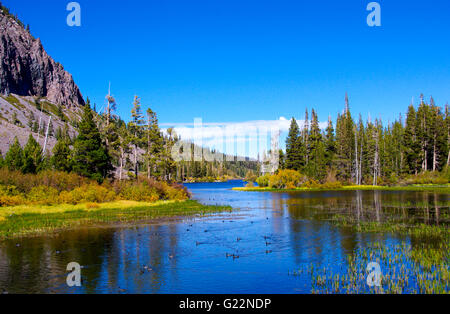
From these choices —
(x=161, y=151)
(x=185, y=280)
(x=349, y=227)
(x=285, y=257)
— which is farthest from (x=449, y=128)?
(x=185, y=280)

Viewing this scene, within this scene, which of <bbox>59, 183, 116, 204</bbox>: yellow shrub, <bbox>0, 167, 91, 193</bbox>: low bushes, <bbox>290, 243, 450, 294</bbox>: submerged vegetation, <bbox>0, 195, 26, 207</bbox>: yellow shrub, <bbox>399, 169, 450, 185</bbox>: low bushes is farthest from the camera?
<bbox>399, 169, 450, 185</bbox>: low bushes

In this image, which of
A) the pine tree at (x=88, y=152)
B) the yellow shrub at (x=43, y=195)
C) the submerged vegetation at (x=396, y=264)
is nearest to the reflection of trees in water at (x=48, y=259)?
the submerged vegetation at (x=396, y=264)

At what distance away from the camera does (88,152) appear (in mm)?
55312

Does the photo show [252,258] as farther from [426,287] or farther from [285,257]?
[426,287]

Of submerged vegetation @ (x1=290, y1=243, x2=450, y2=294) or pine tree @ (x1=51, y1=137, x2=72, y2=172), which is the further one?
pine tree @ (x1=51, y1=137, x2=72, y2=172)

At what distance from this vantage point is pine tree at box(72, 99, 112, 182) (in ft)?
178

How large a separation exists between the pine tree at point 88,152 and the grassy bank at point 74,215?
9.90 metres

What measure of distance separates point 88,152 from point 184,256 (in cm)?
3902

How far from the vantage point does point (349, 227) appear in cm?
3020

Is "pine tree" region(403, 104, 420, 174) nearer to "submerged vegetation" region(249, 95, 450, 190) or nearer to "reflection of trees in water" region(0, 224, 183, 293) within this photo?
"submerged vegetation" region(249, 95, 450, 190)

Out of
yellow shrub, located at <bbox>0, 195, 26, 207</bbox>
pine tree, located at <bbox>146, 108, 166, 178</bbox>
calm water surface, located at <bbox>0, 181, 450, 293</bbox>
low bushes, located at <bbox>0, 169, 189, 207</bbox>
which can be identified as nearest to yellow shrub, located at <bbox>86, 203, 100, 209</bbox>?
low bushes, located at <bbox>0, 169, 189, 207</bbox>

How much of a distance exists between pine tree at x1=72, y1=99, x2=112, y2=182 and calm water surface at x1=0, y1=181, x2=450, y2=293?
85.1ft
